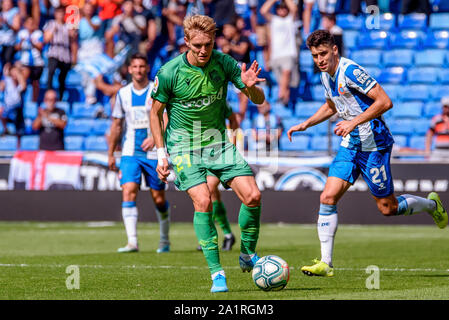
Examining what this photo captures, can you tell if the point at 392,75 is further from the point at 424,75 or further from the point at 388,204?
the point at 388,204

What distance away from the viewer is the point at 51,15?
21844 millimetres

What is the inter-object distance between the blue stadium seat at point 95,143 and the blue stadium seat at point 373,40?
6456 mm

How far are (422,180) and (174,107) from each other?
8.80 meters

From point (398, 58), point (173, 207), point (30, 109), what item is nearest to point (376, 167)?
point (173, 207)

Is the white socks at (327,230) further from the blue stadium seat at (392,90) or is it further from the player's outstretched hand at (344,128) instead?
the blue stadium seat at (392,90)

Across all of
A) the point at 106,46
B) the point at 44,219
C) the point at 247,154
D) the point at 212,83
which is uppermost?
the point at 106,46

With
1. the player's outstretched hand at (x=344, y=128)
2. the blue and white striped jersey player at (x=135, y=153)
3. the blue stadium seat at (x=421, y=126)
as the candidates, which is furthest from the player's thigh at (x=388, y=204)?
the blue stadium seat at (x=421, y=126)

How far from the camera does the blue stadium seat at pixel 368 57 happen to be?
66.9 feet

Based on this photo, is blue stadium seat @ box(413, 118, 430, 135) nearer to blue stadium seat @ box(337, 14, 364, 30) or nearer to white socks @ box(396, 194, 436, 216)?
blue stadium seat @ box(337, 14, 364, 30)

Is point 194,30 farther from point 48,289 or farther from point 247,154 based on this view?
point 247,154

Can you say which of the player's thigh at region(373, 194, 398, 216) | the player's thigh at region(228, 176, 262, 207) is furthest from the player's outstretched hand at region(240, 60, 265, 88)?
the player's thigh at region(373, 194, 398, 216)

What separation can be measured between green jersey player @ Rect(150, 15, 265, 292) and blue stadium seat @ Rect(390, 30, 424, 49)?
1372cm

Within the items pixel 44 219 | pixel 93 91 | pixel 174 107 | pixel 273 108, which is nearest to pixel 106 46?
pixel 93 91

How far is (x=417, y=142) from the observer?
1864 centimetres
